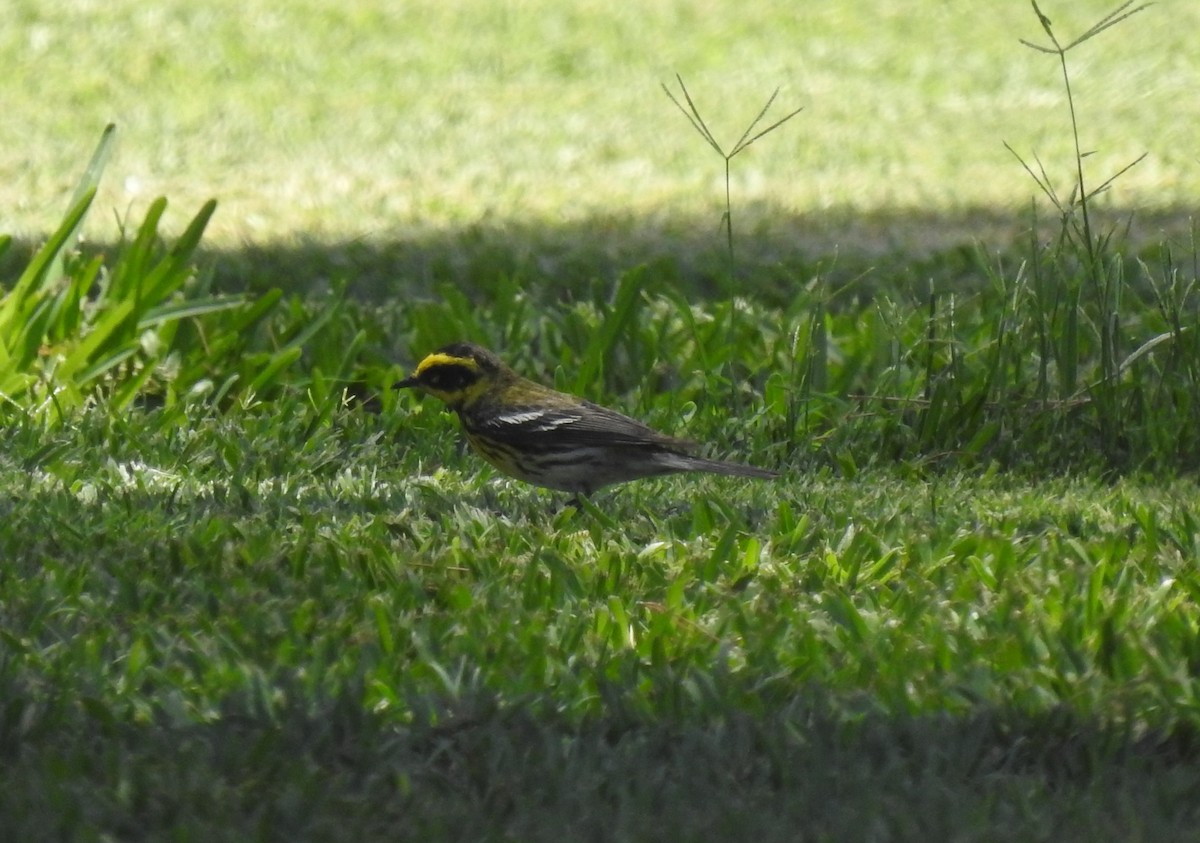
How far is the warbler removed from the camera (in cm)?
598

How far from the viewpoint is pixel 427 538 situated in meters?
5.43

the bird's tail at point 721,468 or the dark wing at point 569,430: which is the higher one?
the dark wing at point 569,430

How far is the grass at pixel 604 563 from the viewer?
3779 millimetres

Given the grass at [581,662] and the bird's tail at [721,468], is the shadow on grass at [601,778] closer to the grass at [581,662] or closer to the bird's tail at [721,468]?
the grass at [581,662]

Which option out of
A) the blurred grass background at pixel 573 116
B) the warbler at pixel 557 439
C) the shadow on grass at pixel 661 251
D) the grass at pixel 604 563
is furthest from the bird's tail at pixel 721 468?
the blurred grass background at pixel 573 116

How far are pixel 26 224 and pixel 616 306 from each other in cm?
431

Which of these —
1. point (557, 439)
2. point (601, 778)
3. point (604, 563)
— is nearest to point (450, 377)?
point (557, 439)

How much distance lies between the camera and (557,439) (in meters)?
5.98

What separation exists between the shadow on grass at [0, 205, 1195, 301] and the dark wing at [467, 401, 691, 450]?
2.47 metres

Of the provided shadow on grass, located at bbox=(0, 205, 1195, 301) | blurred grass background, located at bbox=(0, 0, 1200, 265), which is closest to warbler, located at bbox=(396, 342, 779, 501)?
shadow on grass, located at bbox=(0, 205, 1195, 301)

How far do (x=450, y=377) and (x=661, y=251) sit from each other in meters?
3.90

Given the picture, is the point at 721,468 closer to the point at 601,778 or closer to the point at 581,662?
the point at 581,662

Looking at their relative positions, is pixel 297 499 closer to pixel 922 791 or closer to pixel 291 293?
pixel 922 791

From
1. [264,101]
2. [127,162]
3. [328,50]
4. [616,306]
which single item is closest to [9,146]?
[127,162]
